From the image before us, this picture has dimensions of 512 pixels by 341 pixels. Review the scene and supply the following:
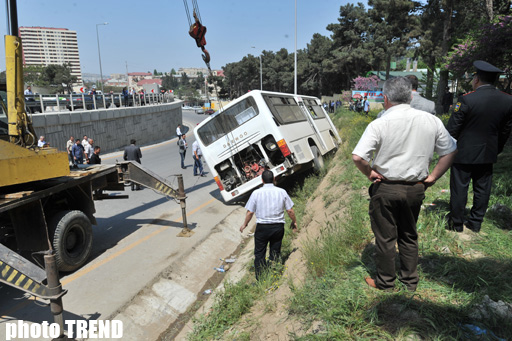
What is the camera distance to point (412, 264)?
2.94m

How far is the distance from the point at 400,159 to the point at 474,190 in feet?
6.06

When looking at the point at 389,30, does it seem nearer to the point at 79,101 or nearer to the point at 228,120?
the point at 79,101

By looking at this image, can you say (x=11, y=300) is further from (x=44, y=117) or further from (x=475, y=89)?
(x=44, y=117)

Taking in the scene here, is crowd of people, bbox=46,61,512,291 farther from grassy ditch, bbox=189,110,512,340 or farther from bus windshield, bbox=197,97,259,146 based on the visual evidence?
bus windshield, bbox=197,97,259,146

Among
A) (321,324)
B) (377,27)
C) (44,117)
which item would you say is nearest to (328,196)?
(321,324)

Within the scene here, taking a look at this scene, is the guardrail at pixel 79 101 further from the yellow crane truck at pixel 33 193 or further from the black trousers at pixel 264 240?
the black trousers at pixel 264 240

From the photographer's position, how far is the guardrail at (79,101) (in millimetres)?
16016

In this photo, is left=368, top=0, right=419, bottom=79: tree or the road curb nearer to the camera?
the road curb

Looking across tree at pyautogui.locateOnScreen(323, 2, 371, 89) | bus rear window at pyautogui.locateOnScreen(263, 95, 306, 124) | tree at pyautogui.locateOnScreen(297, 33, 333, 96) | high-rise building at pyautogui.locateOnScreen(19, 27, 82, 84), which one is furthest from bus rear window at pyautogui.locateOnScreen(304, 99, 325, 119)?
high-rise building at pyautogui.locateOnScreen(19, 27, 82, 84)

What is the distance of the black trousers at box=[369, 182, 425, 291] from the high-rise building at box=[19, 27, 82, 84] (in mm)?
201163

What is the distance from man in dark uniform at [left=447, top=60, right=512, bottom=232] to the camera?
141 inches

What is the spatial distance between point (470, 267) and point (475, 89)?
6.48ft

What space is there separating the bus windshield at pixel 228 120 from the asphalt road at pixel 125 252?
6.83 feet

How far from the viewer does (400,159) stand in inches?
107
